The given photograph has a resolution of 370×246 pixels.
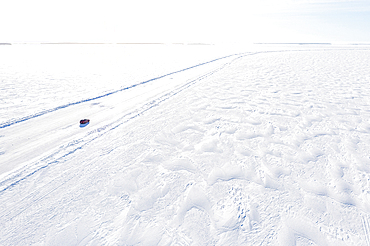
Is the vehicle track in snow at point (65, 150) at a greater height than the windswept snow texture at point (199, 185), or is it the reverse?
the windswept snow texture at point (199, 185)

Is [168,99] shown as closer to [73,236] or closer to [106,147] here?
[106,147]

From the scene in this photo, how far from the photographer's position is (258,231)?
2137 millimetres

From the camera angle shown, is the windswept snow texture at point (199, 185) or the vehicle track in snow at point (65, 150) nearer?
the windswept snow texture at point (199, 185)

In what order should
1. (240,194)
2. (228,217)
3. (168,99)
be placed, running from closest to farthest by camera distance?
(228,217), (240,194), (168,99)

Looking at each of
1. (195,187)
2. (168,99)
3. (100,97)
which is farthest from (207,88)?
(195,187)

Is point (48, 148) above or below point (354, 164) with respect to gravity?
below

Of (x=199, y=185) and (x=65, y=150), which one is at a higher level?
(x=199, y=185)

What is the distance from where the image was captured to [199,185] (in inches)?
110

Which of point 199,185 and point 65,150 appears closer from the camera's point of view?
point 199,185

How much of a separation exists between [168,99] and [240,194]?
4732mm

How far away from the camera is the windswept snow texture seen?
2.13 m

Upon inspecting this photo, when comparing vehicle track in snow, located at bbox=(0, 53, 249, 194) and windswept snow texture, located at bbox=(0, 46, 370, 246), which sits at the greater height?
windswept snow texture, located at bbox=(0, 46, 370, 246)

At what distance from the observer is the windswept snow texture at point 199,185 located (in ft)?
6.99

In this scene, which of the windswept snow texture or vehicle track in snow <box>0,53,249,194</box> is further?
vehicle track in snow <box>0,53,249,194</box>
